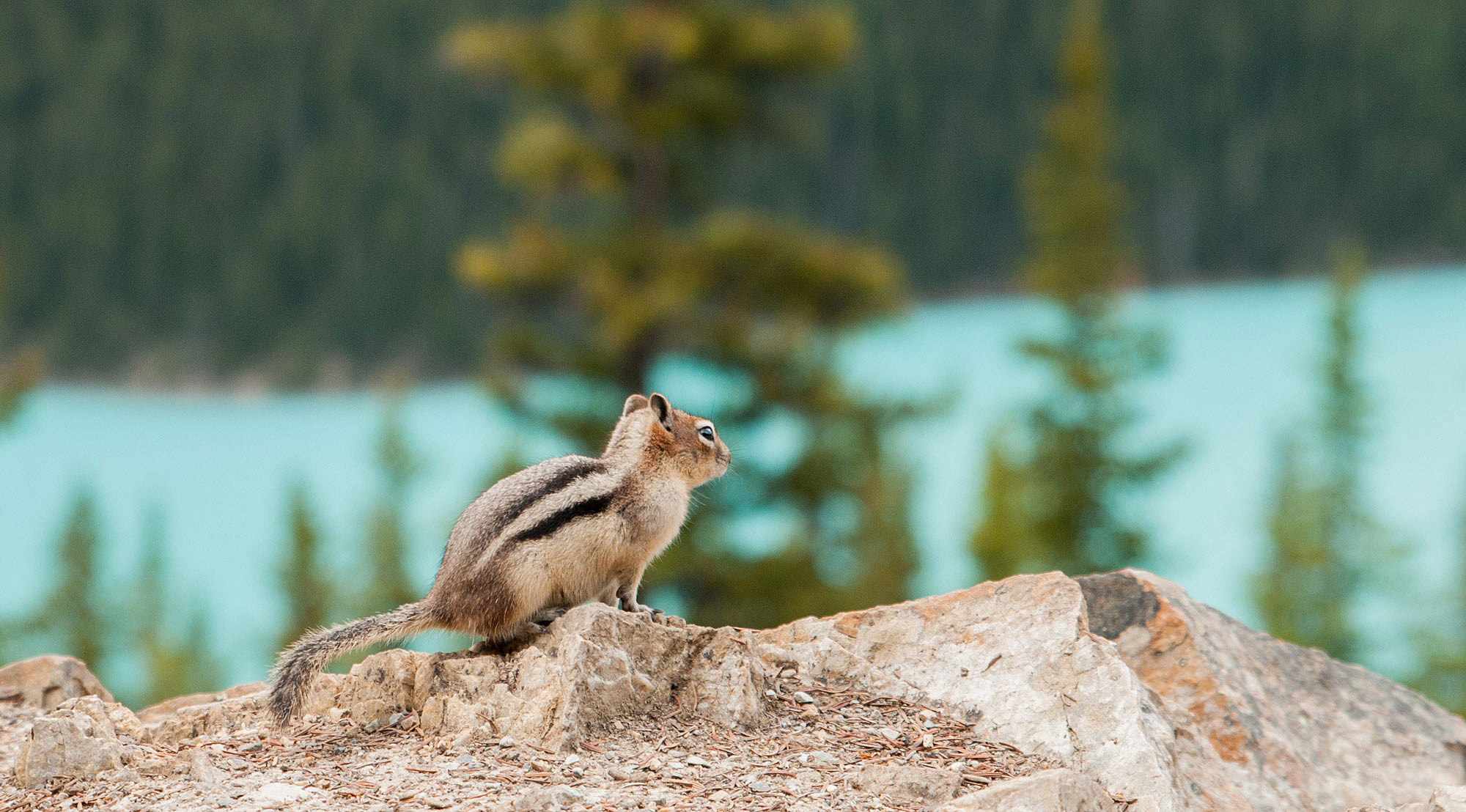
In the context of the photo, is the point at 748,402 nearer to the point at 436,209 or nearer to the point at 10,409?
the point at 10,409

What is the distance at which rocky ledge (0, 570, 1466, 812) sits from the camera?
15.7ft

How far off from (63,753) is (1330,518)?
27800mm

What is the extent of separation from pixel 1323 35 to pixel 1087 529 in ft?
57.2

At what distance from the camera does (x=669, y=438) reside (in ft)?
20.2

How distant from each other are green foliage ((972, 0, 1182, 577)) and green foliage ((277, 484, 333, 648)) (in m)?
15.0

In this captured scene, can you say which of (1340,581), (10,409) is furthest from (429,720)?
(1340,581)

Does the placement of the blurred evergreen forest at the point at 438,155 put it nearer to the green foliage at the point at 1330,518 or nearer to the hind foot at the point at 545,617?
the green foliage at the point at 1330,518

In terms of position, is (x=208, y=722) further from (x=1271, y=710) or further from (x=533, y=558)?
(x=1271, y=710)

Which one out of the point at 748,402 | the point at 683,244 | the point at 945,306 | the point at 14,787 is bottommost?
the point at 14,787

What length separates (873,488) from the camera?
24.3 metres

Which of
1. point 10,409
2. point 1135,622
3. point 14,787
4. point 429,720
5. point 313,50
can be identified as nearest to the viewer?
point 14,787

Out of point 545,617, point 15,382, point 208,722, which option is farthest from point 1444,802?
point 15,382

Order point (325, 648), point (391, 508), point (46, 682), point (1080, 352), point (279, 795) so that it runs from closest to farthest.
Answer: point (279, 795)
point (325, 648)
point (46, 682)
point (1080, 352)
point (391, 508)

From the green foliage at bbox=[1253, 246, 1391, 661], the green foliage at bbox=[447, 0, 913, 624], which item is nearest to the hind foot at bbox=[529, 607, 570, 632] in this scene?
the green foliage at bbox=[447, 0, 913, 624]
